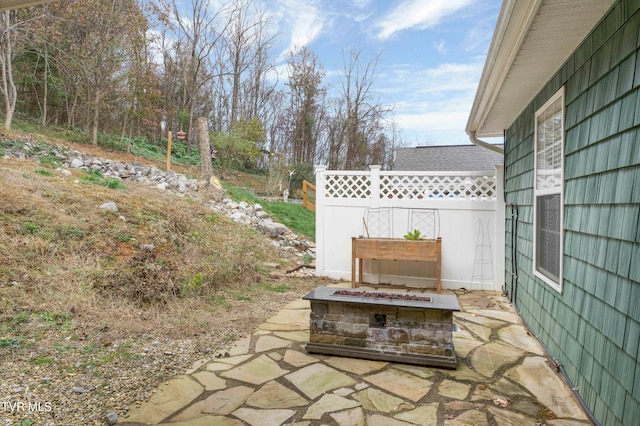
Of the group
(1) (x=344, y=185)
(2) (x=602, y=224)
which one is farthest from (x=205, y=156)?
(2) (x=602, y=224)

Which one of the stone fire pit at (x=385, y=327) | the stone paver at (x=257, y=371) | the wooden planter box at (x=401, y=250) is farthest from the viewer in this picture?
the wooden planter box at (x=401, y=250)

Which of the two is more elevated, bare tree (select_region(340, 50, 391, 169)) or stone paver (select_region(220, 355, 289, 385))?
bare tree (select_region(340, 50, 391, 169))

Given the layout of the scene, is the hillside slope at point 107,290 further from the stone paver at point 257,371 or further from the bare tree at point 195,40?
the bare tree at point 195,40

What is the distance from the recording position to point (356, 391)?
7.26ft

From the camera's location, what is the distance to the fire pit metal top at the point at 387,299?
254cm

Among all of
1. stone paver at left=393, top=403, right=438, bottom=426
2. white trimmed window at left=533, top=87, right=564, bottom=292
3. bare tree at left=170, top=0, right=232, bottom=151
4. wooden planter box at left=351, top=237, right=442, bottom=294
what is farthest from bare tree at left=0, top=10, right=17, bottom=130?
white trimmed window at left=533, top=87, right=564, bottom=292

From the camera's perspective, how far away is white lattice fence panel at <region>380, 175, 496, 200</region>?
16.5 feet

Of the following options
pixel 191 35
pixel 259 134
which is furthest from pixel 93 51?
pixel 259 134

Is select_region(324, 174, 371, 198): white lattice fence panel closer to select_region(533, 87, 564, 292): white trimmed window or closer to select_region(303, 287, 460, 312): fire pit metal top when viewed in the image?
select_region(533, 87, 564, 292): white trimmed window

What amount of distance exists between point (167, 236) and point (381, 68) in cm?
1344

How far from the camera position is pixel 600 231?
1.88 m

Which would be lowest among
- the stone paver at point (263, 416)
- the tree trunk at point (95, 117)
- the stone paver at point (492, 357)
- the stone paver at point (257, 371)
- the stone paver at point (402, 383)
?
the stone paver at point (257, 371)

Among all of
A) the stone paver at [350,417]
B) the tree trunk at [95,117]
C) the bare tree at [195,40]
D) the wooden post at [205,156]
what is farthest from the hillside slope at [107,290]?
the bare tree at [195,40]

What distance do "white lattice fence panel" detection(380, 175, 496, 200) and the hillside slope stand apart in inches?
67.3
